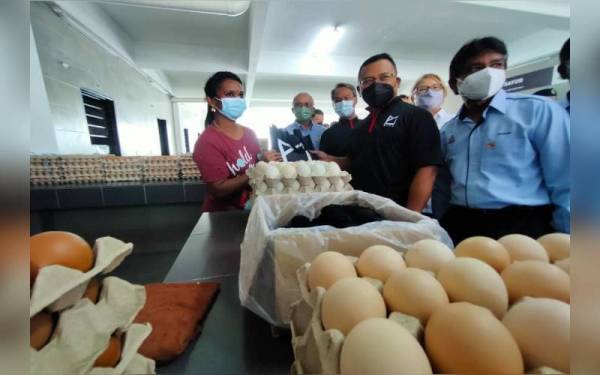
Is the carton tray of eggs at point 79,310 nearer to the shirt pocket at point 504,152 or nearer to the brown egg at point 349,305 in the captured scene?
the brown egg at point 349,305

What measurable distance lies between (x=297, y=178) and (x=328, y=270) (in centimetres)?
78

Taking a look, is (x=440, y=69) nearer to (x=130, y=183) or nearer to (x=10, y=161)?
(x=130, y=183)

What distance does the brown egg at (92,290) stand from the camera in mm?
263

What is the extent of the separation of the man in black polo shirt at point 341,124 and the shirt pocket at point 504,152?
87 cm

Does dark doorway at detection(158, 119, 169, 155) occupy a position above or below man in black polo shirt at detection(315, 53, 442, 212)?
above

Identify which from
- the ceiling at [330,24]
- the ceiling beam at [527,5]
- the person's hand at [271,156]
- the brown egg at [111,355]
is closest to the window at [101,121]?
the ceiling at [330,24]

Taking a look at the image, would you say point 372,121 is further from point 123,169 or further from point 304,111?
point 123,169

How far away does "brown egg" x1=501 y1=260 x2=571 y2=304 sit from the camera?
0.30 m

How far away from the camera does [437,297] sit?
32 cm

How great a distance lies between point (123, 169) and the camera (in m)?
2.00

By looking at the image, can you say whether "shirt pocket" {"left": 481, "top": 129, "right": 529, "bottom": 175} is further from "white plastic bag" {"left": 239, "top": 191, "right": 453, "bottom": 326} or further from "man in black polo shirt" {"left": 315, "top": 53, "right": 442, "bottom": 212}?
"white plastic bag" {"left": 239, "top": 191, "right": 453, "bottom": 326}

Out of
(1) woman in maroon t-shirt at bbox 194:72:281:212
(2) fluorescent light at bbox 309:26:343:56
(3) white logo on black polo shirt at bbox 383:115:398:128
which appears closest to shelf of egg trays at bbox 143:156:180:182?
(1) woman in maroon t-shirt at bbox 194:72:281:212

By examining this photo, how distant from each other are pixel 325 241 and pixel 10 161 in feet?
1.42

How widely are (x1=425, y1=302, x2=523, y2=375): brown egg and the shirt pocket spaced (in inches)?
32.6
